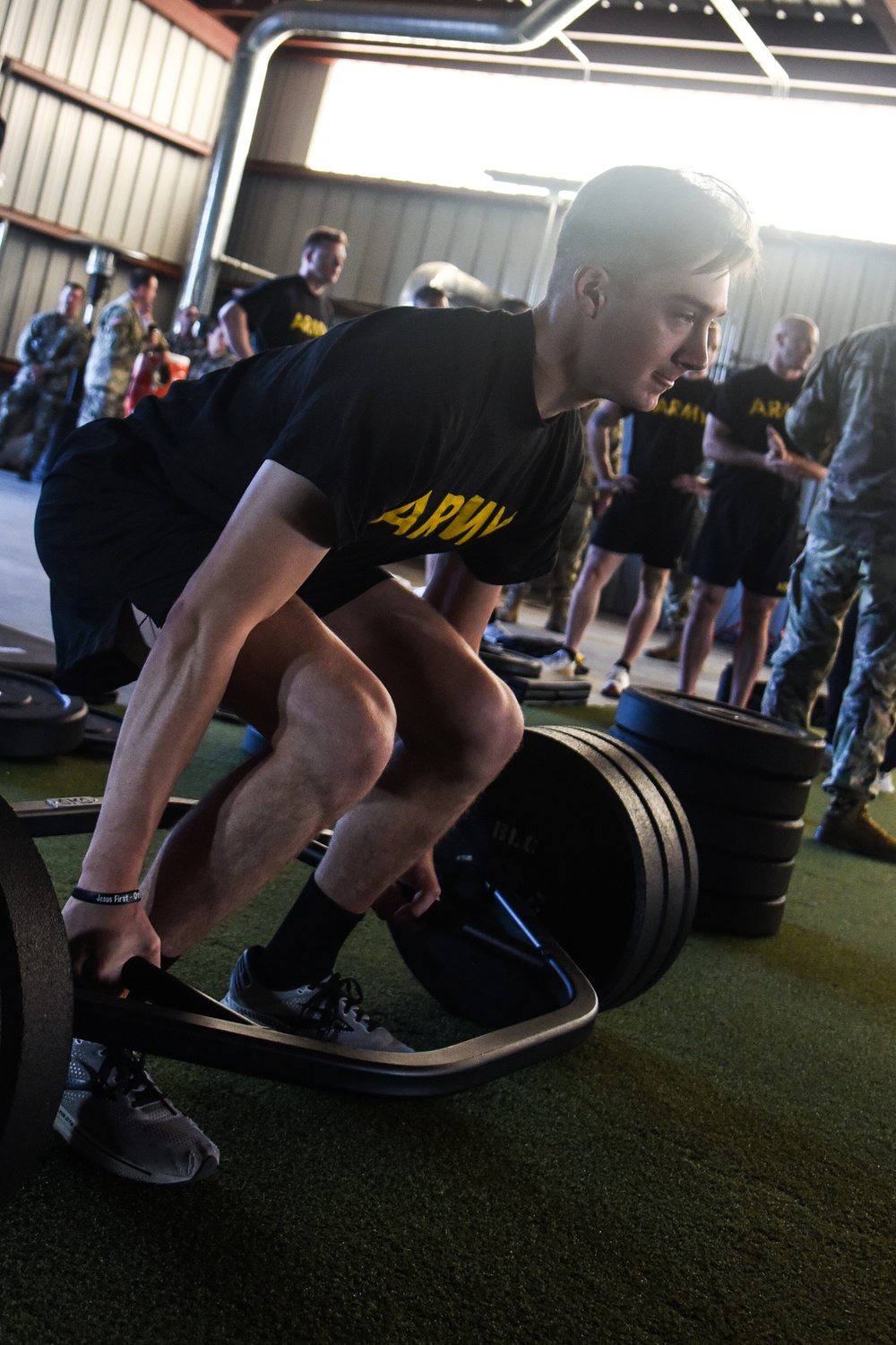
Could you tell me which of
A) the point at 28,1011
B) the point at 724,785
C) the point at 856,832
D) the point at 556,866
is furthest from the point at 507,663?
the point at 28,1011

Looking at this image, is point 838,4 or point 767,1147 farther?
point 838,4

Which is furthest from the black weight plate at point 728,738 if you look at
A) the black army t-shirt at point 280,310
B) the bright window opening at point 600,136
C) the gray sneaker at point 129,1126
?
the bright window opening at point 600,136

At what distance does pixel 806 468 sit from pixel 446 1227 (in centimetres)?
381

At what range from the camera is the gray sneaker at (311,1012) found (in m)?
1.57

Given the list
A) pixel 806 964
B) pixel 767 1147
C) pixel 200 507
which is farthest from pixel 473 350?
pixel 806 964

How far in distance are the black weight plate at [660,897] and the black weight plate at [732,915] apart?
0.78 metres

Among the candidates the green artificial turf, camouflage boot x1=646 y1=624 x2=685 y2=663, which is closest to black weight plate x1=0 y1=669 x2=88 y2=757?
the green artificial turf

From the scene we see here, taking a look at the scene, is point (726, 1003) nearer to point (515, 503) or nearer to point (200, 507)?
point (515, 503)

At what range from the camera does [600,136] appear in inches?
436

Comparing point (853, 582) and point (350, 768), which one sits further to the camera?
point (853, 582)

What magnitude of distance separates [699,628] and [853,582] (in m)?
1.56

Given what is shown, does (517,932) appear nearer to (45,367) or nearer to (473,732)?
(473,732)

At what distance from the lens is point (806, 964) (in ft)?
8.23

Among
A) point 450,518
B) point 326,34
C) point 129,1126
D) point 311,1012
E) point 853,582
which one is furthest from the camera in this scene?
point 326,34
